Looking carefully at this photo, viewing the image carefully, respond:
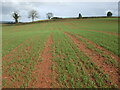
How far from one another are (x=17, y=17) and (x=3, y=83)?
10531 centimetres

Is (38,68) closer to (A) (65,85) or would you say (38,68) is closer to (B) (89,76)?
(A) (65,85)

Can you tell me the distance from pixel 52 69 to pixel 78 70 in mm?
1799

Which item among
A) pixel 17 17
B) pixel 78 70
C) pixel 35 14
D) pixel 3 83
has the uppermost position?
pixel 35 14

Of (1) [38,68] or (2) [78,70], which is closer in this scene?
(2) [78,70]

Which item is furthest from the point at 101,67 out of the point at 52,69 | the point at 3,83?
the point at 3,83

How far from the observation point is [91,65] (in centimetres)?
625

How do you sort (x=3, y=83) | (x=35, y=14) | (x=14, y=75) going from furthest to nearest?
(x=35, y=14)
(x=14, y=75)
(x=3, y=83)

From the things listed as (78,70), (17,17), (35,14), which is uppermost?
(35,14)

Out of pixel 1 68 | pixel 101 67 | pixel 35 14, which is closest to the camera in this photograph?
pixel 101 67

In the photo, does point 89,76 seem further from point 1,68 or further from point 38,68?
point 1,68

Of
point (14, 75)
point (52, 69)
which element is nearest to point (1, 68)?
point (14, 75)

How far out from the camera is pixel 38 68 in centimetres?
634

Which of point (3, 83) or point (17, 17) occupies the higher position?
point (17, 17)

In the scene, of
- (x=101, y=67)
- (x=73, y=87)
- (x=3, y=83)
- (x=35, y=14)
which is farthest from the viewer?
(x=35, y=14)
